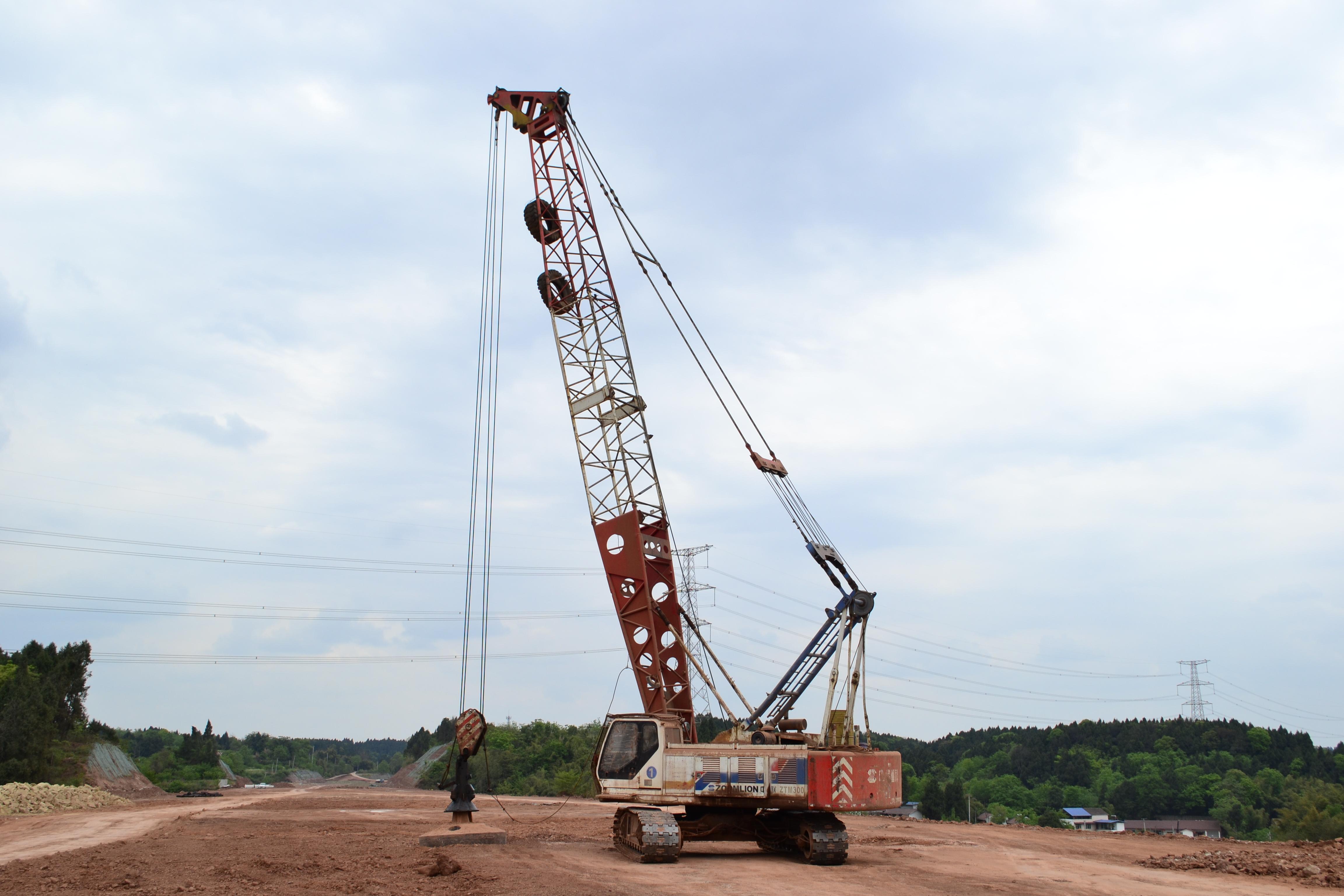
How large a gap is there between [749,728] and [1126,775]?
110800mm

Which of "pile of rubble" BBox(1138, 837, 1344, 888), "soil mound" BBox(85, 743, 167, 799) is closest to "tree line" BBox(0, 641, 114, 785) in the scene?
"soil mound" BBox(85, 743, 167, 799)

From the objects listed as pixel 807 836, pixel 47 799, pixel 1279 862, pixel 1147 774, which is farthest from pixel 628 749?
pixel 1147 774

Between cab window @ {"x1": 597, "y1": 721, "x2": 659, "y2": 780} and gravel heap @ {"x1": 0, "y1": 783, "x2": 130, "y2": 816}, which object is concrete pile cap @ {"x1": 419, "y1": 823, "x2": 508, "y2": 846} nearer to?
cab window @ {"x1": 597, "y1": 721, "x2": 659, "y2": 780}

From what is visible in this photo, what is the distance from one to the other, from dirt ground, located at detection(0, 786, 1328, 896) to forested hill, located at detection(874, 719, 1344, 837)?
2080 inches

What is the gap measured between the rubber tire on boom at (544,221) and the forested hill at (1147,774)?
59023 millimetres

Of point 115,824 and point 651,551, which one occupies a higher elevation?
point 651,551

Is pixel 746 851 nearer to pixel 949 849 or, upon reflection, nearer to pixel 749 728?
pixel 749 728

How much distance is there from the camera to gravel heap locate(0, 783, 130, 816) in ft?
110

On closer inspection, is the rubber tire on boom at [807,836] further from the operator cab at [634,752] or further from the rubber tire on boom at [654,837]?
the operator cab at [634,752]

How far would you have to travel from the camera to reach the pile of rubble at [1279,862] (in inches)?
663

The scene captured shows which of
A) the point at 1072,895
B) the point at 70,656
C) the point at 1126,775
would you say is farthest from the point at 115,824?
the point at 1126,775

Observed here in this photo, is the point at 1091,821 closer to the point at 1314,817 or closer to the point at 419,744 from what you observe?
the point at 1314,817

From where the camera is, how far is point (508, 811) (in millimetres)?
37875

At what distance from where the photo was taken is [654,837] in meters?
17.7
